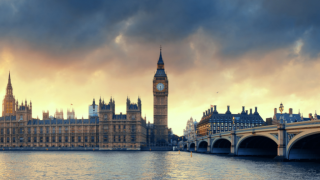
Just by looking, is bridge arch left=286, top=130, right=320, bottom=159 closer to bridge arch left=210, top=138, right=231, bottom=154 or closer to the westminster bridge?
the westminster bridge

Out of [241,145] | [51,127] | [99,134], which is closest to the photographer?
[241,145]

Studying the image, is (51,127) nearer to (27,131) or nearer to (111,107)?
(27,131)

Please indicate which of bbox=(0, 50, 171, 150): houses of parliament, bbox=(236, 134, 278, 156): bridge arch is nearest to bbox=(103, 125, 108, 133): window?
bbox=(0, 50, 171, 150): houses of parliament

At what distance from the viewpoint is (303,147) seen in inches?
2702

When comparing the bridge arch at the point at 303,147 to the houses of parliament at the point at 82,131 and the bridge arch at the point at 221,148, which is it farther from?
the houses of parliament at the point at 82,131

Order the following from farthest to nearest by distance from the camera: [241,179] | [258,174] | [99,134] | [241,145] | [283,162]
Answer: [99,134] → [241,145] → [283,162] → [258,174] → [241,179]

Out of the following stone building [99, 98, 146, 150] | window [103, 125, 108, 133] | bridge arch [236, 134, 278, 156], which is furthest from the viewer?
window [103, 125, 108, 133]

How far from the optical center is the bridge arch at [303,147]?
63.9m

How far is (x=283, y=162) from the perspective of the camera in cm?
6544

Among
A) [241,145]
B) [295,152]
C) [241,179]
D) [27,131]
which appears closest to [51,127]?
[27,131]

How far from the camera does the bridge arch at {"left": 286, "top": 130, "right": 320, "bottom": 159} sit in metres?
63.9

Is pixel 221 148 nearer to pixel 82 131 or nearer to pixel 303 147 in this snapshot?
pixel 303 147

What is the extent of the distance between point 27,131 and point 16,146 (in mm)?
8938

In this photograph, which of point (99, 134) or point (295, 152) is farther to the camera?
point (99, 134)
